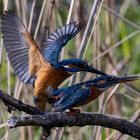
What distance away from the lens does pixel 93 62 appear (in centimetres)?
312

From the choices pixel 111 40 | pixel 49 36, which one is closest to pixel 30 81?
pixel 49 36

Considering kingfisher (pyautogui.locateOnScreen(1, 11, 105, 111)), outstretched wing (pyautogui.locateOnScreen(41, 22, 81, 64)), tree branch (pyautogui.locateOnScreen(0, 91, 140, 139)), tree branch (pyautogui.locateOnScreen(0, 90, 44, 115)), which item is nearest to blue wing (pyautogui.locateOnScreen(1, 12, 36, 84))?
kingfisher (pyautogui.locateOnScreen(1, 11, 105, 111))

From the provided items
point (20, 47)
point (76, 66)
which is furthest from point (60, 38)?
point (76, 66)

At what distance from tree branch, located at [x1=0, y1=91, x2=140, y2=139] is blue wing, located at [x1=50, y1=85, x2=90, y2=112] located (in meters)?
0.04

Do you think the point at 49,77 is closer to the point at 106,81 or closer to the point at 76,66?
the point at 76,66

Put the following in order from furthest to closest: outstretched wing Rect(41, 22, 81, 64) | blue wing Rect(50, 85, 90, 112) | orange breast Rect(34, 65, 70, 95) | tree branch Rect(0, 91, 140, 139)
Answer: outstretched wing Rect(41, 22, 81, 64) → orange breast Rect(34, 65, 70, 95) → blue wing Rect(50, 85, 90, 112) → tree branch Rect(0, 91, 140, 139)

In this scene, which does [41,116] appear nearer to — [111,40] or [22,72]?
[22,72]

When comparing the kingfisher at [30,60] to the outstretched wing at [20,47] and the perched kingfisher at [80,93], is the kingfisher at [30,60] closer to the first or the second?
the outstretched wing at [20,47]

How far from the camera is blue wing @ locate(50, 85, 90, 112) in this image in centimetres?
212

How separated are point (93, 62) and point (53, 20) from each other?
1.04ft

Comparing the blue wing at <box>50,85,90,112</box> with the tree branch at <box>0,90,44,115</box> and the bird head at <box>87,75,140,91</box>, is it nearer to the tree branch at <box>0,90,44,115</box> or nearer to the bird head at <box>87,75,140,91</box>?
the bird head at <box>87,75,140,91</box>

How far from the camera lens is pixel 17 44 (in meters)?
2.54

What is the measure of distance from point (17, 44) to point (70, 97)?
1.61ft

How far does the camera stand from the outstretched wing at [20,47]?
96.3 inches
